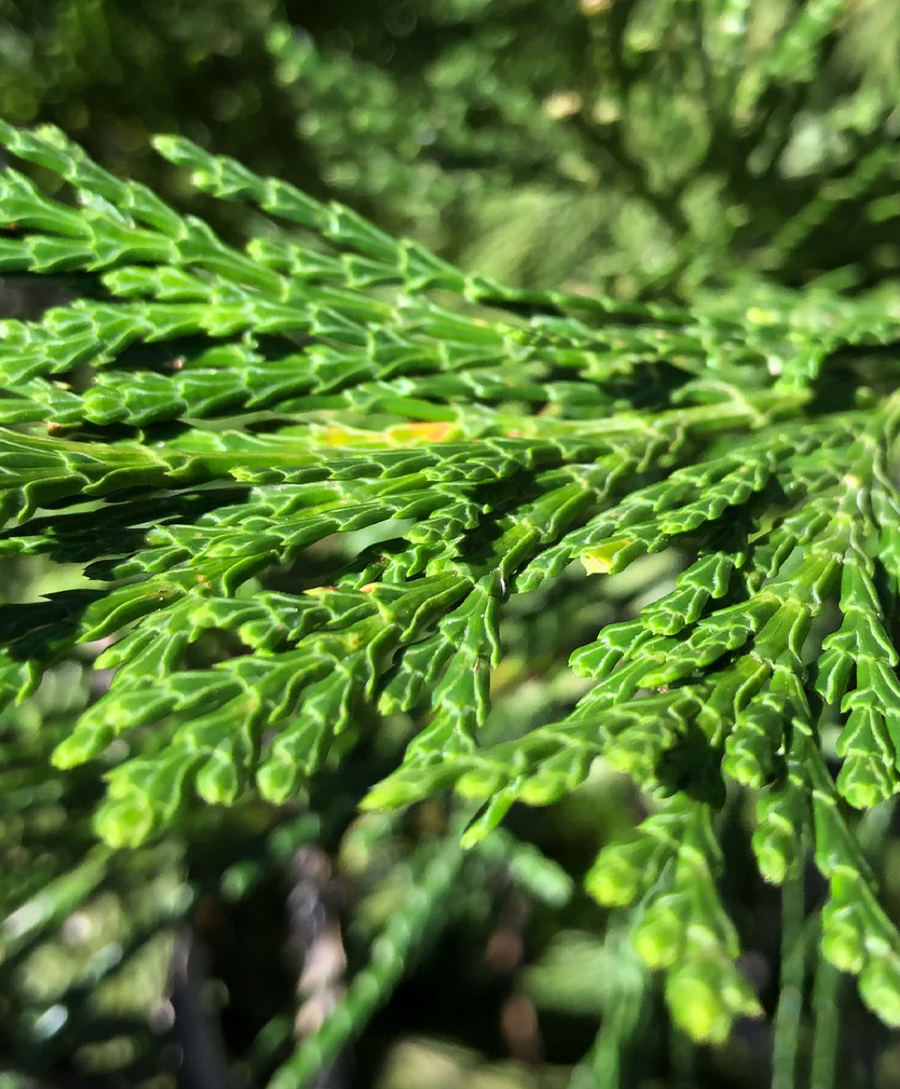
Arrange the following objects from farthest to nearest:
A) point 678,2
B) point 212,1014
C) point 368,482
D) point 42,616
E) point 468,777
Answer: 1. point 212,1014
2. point 678,2
3. point 368,482
4. point 42,616
5. point 468,777

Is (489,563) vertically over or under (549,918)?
over

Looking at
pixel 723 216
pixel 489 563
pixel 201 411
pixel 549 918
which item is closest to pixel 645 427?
pixel 489 563

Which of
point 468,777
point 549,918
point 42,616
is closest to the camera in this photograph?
point 468,777

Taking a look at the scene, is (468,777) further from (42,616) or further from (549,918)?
(549,918)

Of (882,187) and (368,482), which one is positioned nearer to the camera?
(368,482)
